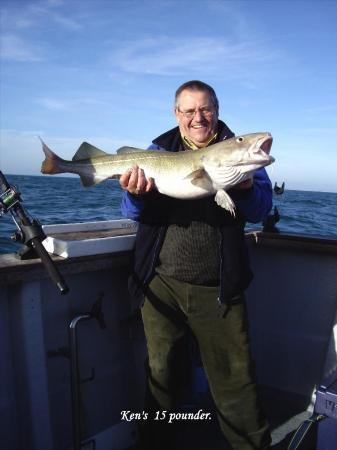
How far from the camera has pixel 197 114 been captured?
3.24 m

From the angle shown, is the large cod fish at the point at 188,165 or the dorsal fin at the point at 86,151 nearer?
the large cod fish at the point at 188,165

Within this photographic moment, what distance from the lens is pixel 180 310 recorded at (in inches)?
129

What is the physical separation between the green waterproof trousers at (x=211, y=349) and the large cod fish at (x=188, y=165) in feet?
2.34

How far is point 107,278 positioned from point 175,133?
1.39 m

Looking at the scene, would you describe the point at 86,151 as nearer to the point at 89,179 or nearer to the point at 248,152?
the point at 89,179

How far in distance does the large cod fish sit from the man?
11cm

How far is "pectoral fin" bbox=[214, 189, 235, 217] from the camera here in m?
2.93

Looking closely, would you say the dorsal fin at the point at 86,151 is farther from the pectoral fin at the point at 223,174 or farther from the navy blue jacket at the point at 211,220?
the pectoral fin at the point at 223,174

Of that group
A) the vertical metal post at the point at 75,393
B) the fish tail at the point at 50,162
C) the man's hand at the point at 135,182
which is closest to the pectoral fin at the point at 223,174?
the man's hand at the point at 135,182

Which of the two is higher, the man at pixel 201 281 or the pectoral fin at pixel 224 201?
the pectoral fin at pixel 224 201

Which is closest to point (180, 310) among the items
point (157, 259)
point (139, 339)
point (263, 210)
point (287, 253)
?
point (157, 259)

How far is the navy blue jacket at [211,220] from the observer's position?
3.05 metres

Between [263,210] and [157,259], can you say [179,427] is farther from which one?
[263,210]

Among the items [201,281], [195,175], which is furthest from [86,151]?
[201,281]
